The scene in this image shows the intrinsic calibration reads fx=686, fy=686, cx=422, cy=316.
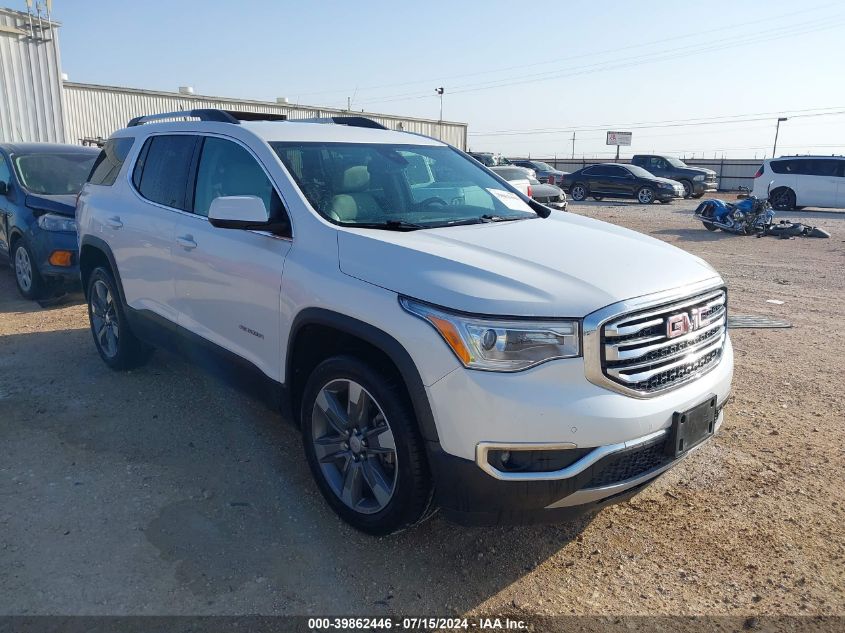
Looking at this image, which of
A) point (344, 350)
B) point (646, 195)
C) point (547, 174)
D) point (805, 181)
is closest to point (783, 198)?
point (805, 181)

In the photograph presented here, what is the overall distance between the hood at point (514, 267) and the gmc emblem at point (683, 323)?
0.13 m

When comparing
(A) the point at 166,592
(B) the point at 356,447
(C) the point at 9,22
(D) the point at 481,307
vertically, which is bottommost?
(A) the point at 166,592

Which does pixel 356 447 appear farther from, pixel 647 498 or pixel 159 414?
pixel 159 414

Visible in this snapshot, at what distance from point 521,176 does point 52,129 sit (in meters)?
12.1

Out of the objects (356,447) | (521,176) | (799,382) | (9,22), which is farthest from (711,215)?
(9,22)

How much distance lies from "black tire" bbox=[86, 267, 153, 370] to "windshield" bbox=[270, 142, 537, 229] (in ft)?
7.31

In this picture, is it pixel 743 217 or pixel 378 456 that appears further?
pixel 743 217

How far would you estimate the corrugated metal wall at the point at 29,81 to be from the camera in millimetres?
15461

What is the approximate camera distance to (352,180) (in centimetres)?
380

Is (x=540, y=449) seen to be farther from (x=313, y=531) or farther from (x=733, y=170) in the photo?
(x=733, y=170)

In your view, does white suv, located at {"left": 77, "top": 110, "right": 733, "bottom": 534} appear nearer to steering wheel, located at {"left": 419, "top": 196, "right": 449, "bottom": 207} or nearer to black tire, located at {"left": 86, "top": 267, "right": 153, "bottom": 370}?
steering wheel, located at {"left": 419, "top": 196, "right": 449, "bottom": 207}

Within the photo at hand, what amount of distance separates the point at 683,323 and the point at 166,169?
3.46 meters

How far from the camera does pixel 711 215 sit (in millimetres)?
15914

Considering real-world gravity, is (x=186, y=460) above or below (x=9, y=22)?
below
